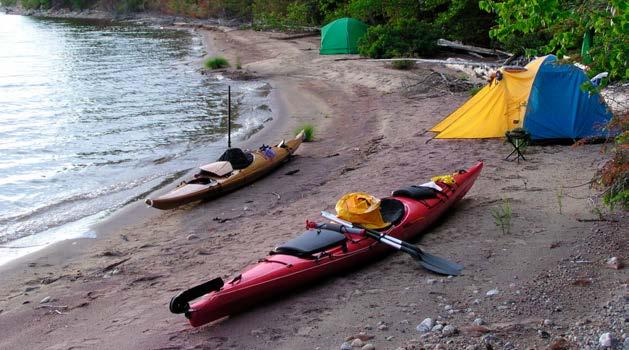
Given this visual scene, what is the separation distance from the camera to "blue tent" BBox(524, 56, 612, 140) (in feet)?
35.9

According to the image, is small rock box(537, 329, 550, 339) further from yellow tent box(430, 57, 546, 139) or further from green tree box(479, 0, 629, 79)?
yellow tent box(430, 57, 546, 139)

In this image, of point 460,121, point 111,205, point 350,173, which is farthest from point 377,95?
point 111,205

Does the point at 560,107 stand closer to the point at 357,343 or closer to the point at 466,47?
the point at 357,343

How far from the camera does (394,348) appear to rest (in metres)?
4.89

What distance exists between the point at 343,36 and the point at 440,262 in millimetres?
21167

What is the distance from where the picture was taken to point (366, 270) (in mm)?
6691

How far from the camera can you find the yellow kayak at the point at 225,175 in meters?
10.2

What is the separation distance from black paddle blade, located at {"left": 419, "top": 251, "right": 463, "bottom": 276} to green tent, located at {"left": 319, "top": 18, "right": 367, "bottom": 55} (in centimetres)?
2064

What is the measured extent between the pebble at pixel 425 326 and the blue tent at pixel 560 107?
263 inches

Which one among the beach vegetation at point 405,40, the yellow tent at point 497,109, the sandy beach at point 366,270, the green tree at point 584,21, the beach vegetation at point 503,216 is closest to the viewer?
the sandy beach at point 366,270

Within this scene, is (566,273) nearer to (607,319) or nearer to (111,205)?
(607,319)

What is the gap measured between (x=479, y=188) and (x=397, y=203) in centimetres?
187

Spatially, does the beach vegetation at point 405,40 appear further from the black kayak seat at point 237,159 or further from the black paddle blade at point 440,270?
the black paddle blade at point 440,270

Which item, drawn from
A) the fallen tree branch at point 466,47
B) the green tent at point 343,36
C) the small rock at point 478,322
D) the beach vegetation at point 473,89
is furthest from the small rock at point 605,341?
the green tent at point 343,36
